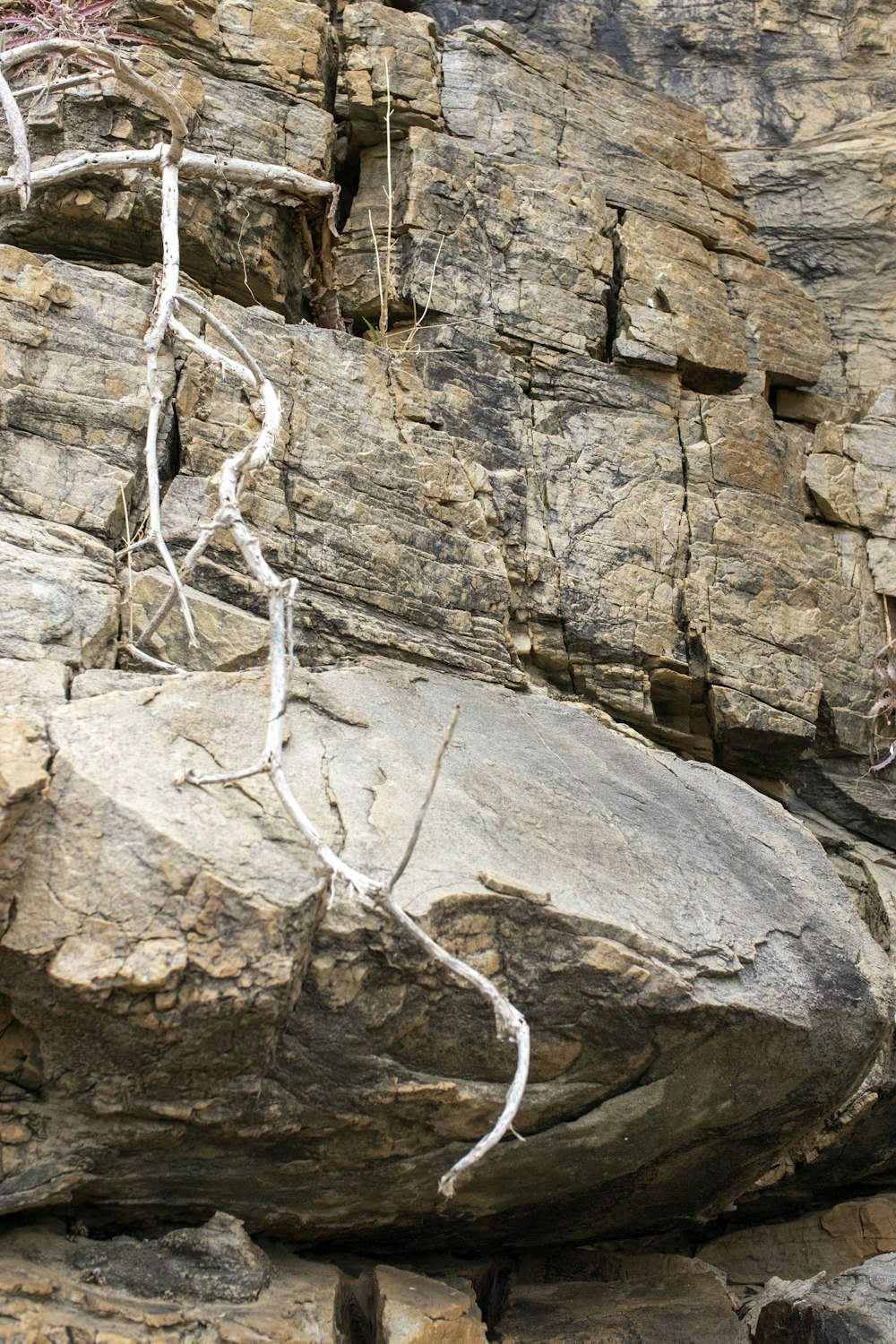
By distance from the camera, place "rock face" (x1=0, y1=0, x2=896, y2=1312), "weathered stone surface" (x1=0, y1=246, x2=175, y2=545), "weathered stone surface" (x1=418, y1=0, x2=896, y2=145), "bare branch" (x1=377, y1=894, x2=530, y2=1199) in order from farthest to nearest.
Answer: "weathered stone surface" (x1=418, y1=0, x2=896, y2=145) → "weathered stone surface" (x1=0, y1=246, x2=175, y2=545) → "rock face" (x1=0, y1=0, x2=896, y2=1312) → "bare branch" (x1=377, y1=894, x2=530, y2=1199)

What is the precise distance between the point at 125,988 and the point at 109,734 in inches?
28.9

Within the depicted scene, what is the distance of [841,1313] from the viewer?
14.4 ft

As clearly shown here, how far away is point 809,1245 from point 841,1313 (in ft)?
3.69

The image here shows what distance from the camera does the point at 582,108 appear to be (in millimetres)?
7121

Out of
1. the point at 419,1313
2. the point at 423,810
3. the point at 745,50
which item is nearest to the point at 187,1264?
the point at 419,1313

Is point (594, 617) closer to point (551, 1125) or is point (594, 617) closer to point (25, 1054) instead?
point (551, 1125)

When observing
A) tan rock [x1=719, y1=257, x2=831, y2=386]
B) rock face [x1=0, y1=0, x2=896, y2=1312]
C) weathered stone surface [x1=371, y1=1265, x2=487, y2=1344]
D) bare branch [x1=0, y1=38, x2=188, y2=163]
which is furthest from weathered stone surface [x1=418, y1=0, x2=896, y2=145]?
weathered stone surface [x1=371, y1=1265, x2=487, y2=1344]

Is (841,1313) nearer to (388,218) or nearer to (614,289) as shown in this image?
(614,289)

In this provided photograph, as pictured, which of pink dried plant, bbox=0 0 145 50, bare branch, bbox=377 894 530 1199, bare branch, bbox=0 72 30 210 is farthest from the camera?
pink dried plant, bbox=0 0 145 50

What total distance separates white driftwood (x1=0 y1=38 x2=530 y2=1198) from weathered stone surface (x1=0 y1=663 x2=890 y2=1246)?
0.55 feet

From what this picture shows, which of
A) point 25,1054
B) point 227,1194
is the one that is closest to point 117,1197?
point 227,1194

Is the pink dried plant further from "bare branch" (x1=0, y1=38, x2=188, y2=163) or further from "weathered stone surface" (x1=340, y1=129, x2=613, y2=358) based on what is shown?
"weathered stone surface" (x1=340, y1=129, x2=613, y2=358)

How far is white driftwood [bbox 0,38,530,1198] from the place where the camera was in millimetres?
3125

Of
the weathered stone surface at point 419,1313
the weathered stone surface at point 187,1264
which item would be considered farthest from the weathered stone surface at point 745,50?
the weathered stone surface at point 187,1264
